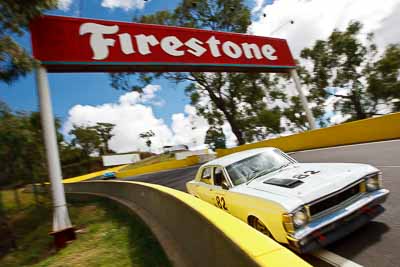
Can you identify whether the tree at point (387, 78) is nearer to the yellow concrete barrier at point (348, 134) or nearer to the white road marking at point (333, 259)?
the yellow concrete barrier at point (348, 134)

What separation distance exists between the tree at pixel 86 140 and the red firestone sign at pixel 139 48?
68.3 m

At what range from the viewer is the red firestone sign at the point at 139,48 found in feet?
30.0

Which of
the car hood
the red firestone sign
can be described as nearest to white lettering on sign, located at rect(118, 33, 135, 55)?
the red firestone sign

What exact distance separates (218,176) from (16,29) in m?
7.48

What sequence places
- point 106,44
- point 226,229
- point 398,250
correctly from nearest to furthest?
point 226,229
point 398,250
point 106,44

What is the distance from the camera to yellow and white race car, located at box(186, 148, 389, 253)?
3172 millimetres

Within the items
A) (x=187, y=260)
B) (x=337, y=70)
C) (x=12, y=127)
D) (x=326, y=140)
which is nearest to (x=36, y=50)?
(x=12, y=127)

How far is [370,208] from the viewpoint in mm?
3488

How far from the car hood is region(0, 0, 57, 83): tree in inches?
300

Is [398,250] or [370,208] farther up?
[370,208]

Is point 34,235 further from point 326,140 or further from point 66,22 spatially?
point 326,140

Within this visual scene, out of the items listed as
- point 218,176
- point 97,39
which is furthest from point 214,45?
point 218,176

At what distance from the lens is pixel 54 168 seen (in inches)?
320

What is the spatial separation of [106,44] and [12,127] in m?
5.50
